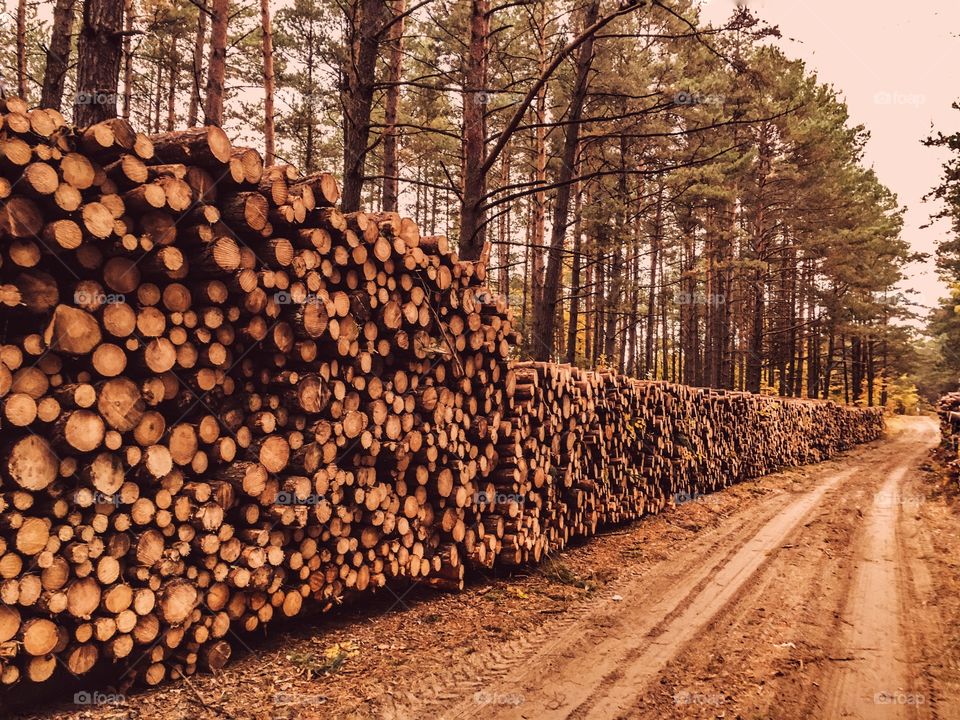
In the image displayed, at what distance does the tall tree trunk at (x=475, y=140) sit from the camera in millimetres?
7184

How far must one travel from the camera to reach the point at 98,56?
201 inches

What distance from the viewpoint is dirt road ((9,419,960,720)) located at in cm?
329

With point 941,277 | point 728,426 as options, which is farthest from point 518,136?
point 941,277

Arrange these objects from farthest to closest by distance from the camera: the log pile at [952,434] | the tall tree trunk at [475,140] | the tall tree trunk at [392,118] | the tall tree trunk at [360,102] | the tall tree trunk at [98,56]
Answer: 1. the log pile at [952,434]
2. the tall tree trunk at [392,118]
3. the tall tree trunk at [475,140]
4. the tall tree trunk at [360,102]
5. the tall tree trunk at [98,56]

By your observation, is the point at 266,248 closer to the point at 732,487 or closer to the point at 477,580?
the point at 477,580

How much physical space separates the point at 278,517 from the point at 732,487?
34.7 ft

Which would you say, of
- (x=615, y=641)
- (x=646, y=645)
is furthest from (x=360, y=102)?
(x=646, y=645)

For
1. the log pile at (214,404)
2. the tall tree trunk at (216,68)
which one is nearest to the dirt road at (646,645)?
the log pile at (214,404)

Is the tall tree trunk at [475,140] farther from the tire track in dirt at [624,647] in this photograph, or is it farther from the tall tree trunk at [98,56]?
the tire track in dirt at [624,647]

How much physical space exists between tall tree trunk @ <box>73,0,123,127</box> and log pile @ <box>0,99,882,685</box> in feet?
7.78

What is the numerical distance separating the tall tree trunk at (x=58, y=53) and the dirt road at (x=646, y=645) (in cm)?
818

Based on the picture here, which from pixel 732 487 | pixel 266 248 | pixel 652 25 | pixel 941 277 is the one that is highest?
pixel 652 25

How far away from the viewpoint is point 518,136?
19.7 metres

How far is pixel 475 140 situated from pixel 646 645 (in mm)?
6122
